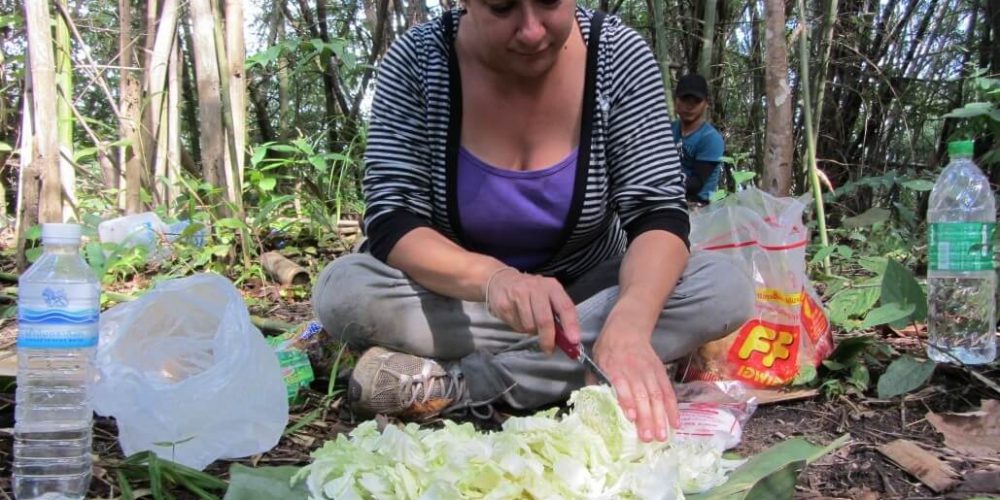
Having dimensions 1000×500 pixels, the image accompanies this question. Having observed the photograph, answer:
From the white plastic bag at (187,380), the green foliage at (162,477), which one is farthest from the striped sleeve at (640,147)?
the green foliage at (162,477)

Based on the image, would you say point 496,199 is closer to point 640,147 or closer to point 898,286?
point 640,147

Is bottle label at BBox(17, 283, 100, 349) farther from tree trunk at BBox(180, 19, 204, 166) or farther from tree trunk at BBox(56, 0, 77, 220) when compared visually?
tree trunk at BBox(180, 19, 204, 166)

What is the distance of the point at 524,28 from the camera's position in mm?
1613

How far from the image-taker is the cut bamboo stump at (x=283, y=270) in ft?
11.7

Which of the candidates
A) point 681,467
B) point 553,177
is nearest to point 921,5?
point 553,177

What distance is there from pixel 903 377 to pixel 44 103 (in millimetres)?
3137

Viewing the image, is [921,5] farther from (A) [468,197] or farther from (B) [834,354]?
(A) [468,197]

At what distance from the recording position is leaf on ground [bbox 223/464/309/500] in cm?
119

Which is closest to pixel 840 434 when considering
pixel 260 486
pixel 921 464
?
pixel 921 464

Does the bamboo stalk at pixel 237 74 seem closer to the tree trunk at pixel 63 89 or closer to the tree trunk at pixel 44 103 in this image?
the tree trunk at pixel 63 89

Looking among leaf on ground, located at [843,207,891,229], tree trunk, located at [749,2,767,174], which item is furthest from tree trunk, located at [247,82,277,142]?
leaf on ground, located at [843,207,891,229]

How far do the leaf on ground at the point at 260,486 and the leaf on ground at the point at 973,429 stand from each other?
4.32ft

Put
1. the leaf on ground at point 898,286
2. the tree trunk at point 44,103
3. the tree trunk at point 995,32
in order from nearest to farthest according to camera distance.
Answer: the leaf on ground at point 898,286 < the tree trunk at point 44,103 < the tree trunk at point 995,32

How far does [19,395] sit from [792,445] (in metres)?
1.39
